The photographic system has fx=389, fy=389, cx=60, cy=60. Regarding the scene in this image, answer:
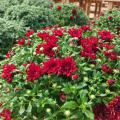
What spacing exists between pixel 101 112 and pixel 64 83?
0.34m

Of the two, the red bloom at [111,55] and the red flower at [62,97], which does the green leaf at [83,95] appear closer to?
the red flower at [62,97]

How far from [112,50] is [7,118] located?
1014 millimetres

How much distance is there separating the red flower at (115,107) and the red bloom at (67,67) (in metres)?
0.35

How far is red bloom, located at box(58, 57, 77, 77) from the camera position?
9.00 feet

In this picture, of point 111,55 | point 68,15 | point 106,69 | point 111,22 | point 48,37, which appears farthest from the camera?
point 68,15

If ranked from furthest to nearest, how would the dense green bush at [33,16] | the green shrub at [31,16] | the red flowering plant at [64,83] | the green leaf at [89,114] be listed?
the green shrub at [31,16] < the dense green bush at [33,16] < the red flowering plant at [64,83] < the green leaf at [89,114]

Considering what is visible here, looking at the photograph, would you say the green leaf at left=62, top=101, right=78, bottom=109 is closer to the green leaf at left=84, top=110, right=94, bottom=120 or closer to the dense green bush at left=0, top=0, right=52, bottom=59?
the green leaf at left=84, top=110, right=94, bottom=120

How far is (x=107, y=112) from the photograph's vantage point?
278 centimetres

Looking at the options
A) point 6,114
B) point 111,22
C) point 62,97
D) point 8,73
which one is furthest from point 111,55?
point 111,22

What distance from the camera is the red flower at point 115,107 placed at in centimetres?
271

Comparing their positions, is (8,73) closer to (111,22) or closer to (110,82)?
(110,82)

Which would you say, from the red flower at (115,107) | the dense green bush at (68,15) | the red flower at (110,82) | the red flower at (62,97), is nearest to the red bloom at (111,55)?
the red flower at (110,82)

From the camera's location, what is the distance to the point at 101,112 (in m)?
2.81

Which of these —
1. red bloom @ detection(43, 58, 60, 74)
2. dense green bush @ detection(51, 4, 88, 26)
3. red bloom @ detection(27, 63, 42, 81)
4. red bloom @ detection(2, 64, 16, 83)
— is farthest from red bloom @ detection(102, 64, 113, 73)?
dense green bush @ detection(51, 4, 88, 26)
